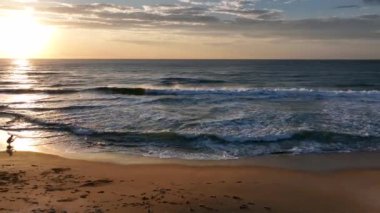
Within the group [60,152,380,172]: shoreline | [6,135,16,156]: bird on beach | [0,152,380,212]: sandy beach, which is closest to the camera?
[0,152,380,212]: sandy beach

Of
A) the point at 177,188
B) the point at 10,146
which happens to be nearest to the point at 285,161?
the point at 177,188

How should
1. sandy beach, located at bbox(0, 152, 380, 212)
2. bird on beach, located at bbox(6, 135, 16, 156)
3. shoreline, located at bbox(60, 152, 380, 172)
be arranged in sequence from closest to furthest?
sandy beach, located at bbox(0, 152, 380, 212) < shoreline, located at bbox(60, 152, 380, 172) < bird on beach, located at bbox(6, 135, 16, 156)

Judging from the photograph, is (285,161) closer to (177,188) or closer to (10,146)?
(177,188)

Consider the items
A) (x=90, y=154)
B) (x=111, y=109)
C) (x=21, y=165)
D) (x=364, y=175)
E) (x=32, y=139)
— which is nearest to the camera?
(x=364, y=175)

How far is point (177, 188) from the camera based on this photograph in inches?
345

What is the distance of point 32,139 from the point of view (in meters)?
14.5

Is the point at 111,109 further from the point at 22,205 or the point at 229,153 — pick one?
the point at 22,205

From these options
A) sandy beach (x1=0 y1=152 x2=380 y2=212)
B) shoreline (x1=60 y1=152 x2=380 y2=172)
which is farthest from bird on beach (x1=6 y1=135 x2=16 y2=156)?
shoreline (x1=60 y1=152 x2=380 y2=172)

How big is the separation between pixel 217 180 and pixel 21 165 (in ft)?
15.9

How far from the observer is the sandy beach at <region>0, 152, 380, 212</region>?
7.59 meters

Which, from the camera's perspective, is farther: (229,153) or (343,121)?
(343,121)

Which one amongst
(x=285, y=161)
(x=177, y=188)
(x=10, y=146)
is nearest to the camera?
(x=177, y=188)

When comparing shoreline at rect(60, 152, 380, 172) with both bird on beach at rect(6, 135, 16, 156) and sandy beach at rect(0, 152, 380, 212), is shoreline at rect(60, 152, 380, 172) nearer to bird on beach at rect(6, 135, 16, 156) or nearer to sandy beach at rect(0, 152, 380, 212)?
sandy beach at rect(0, 152, 380, 212)

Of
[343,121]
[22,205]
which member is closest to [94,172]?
[22,205]
